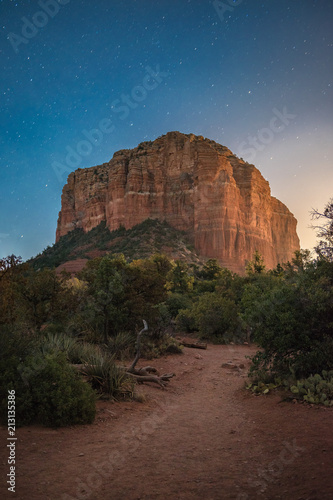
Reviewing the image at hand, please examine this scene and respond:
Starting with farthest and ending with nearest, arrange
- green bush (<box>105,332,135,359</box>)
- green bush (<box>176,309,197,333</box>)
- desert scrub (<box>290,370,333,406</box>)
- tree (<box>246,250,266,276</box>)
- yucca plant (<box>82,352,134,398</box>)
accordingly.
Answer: tree (<box>246,250,266,276</box>), green bush (<box>176,309,197,333</box>), green bush (<box>105,332,135,359</box>), yucca plant (<box>82,352,134,398</box>), desert scrub (<box>290,370,333,406</box>)

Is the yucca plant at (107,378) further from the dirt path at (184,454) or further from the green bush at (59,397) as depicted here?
the green bush at (59,397)

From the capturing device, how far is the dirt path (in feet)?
10.7

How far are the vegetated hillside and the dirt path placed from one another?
49009 millimetres

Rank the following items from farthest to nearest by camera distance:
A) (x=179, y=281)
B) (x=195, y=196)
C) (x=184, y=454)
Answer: (x=195, y=196)
(x=179, y=281)
(x=184, y=454)

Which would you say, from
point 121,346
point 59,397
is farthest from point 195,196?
point 59,397

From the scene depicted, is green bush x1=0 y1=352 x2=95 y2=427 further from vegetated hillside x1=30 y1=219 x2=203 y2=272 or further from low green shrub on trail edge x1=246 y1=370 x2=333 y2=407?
vegetated hillside x1=30 y1=219 x2=203 y2=272

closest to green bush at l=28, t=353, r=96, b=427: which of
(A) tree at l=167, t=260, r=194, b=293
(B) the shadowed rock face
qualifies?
(A) tree at l=167, t=260, r=194, b=293

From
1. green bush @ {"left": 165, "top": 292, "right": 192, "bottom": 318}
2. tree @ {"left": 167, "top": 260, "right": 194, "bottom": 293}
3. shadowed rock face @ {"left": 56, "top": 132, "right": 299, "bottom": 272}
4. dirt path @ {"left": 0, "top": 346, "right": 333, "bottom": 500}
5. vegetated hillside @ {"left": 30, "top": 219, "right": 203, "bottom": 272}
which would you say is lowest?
dirt path @ {"left": 0, "top": 346, "right": 333, "bottom": 500}

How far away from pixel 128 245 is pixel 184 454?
60.0 metres

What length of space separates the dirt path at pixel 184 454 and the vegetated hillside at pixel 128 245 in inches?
1929

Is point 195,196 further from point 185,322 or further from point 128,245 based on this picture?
point 185,322

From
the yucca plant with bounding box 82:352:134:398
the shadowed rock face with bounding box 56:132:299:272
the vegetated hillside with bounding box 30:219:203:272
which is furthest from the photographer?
the shadowed rock face with bounding box 56:132:299:272

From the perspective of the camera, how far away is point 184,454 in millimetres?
4324

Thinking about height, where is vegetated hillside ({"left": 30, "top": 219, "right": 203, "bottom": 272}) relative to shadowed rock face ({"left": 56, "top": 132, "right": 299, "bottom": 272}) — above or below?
below
